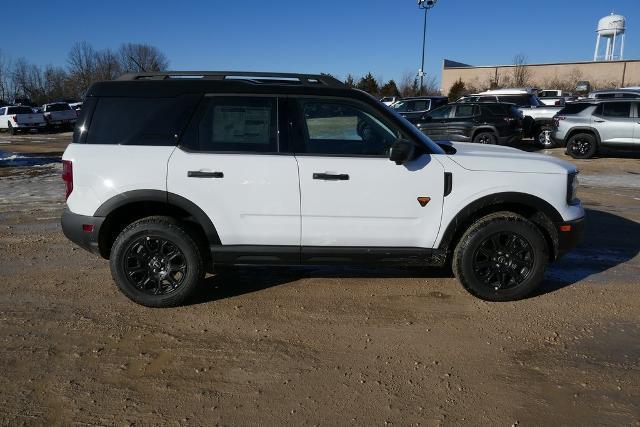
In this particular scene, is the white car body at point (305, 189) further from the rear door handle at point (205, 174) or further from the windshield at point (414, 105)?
the windshield at point (414, 105)

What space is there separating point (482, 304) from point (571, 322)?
703 millimetres

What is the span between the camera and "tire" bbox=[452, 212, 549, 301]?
431 cm

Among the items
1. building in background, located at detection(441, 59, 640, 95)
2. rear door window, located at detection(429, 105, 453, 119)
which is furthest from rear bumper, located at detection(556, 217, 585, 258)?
building in background, located at detection(441, 59, 640, 95)

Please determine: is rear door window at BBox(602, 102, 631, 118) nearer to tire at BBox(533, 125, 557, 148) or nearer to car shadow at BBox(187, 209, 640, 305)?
tire at BBox(533, 125, 557, 148)

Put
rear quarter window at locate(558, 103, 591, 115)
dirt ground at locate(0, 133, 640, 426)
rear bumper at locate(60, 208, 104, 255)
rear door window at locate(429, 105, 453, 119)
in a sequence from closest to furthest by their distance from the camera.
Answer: dirt ground at locate(0, 133, 640, 426), rear bumper at locate(60, 208, 104, 255), rear quarter window at locate(558, 103, 591, 115), rear door window at locate(429, 105, 453, 119)

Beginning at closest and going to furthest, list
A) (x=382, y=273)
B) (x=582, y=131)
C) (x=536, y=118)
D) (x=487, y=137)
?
(x=382, y=273) < (x=582, y=131) < (x=487, y=137) < (x=536, y=118)

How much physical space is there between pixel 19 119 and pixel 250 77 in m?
27.0

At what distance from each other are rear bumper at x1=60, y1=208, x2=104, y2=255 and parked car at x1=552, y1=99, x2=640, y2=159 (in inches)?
574

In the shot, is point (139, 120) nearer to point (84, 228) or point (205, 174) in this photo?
point (205, 174)

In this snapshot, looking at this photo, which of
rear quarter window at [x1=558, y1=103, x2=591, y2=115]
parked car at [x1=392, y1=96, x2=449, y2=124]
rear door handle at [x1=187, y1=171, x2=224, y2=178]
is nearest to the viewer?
rear door handle at [x1=187, y1=171, x2=224, y2=178]

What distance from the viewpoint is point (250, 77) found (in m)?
4.52

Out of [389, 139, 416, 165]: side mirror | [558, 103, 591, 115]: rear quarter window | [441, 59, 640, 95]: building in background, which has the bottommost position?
[389, 139, 416, 165]: side mirror

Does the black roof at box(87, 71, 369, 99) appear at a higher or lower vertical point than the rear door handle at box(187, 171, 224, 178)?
higher

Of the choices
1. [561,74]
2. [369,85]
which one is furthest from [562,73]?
[369,85]
